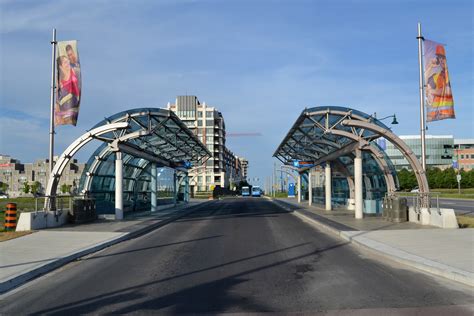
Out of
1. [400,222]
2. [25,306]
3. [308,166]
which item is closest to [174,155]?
[308,166]

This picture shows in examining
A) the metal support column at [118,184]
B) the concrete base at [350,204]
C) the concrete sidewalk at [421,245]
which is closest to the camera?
the concrete sidewalk at [421,245]

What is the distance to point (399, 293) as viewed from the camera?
8031mm

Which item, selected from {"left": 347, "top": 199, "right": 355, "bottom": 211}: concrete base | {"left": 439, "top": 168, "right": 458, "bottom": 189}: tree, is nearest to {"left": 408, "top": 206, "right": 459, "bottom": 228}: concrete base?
{"left": 347, "top": 199, "right": 355, "bottom": 211}: concrete base

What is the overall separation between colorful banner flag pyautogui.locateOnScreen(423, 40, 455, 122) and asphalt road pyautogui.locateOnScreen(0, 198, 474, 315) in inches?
379

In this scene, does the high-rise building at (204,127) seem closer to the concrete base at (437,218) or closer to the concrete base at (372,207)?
the concrete base at (372,207)

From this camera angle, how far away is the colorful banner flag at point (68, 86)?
2120 centimetres

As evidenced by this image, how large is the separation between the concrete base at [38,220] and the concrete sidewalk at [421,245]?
1145 cm

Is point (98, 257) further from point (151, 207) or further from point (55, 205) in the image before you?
point (151, 207)

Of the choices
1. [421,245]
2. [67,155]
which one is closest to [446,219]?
[421,245]

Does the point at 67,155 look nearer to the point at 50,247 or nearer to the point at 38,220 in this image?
the point at 38,220

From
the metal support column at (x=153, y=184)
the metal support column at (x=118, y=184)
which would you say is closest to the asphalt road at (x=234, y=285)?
the metal support column at (x=118, y=184)

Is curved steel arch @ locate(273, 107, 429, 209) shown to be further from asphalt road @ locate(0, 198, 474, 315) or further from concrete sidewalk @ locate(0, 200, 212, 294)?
concrete sidewalk @ locate(0, 200, 212, 294)

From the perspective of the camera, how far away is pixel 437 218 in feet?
61.3

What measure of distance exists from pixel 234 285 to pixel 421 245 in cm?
704
